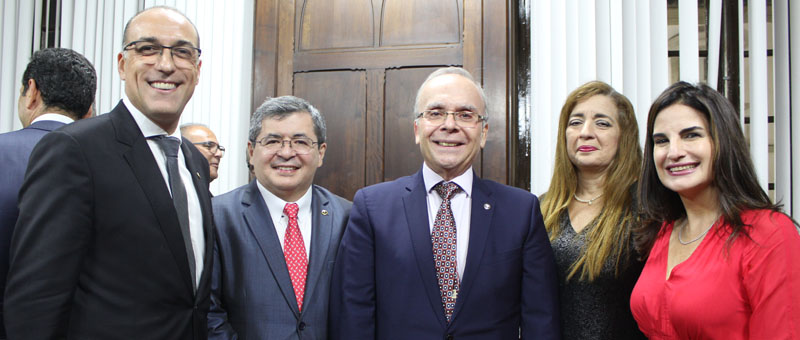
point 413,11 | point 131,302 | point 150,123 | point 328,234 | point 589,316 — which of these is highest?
point 413,11

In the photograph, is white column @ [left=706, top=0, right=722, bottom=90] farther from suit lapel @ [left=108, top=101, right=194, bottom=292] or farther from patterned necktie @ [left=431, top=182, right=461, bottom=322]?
suit lapel @ [left=108, top=101, right=194, bottom=292]

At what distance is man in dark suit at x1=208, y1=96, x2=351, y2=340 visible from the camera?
5.65 feet

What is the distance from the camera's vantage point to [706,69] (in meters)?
2.86

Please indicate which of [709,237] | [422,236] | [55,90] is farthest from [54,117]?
[709,237]

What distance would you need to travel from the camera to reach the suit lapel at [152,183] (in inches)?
54.0

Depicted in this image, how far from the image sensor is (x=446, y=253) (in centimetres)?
161

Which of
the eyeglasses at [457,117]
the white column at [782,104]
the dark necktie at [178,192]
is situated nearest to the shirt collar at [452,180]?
the eyeglasses at [457,117]

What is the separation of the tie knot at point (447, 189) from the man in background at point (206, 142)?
164 cm

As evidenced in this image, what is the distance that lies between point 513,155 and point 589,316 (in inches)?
51.6

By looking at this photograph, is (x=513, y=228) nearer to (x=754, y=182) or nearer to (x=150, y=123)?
(x=754, y=182)

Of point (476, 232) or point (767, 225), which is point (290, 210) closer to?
point (476, 232)

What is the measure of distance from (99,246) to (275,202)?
2.21 feet

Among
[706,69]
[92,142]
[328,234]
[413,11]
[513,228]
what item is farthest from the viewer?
[413,11]

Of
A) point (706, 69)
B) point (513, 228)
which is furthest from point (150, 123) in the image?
point (706, 69)
